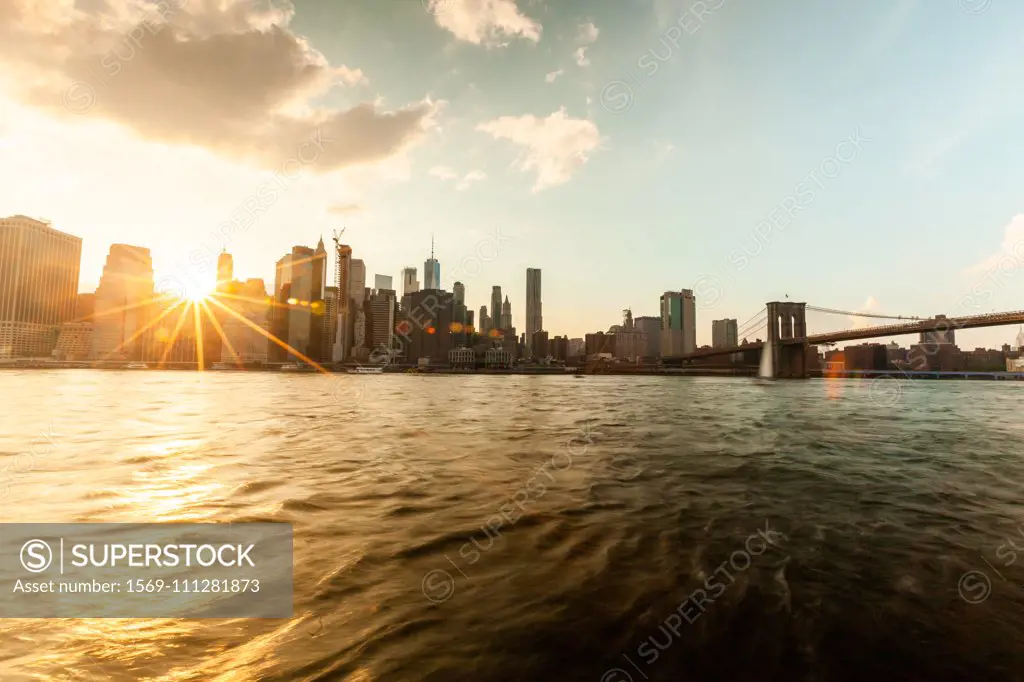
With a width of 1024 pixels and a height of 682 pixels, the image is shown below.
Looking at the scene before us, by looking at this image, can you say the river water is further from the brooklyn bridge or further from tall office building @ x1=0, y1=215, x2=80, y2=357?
tall office building @ x1=0, y1=215, x2=80, y2=357

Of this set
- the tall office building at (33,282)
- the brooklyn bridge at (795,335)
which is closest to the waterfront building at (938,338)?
the brooklyn bridge at (795,335)

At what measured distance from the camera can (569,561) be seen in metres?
6.82

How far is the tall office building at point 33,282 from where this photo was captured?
178m

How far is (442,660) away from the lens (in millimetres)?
4348

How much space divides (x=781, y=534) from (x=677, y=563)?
8.92 feet

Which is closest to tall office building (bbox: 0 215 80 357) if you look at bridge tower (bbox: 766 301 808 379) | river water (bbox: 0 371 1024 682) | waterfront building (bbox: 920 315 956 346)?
river water (bbox: 0 371 1024 682)

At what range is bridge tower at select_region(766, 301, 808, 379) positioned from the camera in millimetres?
118169

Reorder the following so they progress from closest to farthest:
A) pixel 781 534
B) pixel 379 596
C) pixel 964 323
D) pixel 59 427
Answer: pixel 379 596
pixel 781 534
pixel 59 427
pixel 964 323

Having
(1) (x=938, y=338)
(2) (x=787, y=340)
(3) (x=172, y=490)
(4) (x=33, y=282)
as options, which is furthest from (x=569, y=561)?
(4) (x=33, y=282)

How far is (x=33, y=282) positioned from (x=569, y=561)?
273m

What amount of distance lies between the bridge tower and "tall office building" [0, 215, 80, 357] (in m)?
277

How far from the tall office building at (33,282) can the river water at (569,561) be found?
247m

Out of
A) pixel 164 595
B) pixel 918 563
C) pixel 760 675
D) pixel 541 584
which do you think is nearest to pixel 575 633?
pixel 541 584

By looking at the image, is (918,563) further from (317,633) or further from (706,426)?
(706,426)
